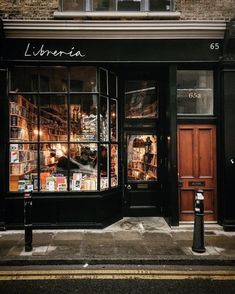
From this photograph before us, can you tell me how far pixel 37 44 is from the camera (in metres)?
8.84

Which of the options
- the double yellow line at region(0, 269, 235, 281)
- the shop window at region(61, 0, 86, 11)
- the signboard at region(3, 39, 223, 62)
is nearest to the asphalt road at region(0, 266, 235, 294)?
the double yellow line at region(0, 269, 235, 281)

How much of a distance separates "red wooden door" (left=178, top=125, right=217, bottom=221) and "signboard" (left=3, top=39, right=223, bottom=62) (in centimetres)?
192

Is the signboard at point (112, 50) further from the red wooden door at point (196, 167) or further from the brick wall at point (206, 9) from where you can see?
the red wooden door at point (196, 167)

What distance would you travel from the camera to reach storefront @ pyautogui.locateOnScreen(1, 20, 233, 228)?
8891 mm

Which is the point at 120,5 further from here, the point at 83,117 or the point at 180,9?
the point at 83,117

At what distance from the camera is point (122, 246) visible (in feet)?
24.3

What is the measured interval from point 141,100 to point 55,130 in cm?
277

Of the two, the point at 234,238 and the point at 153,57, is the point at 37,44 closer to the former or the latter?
the point at 153,57

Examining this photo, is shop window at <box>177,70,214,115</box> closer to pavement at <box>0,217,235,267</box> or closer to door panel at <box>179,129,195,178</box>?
door panel at <box>179,129,195,178</box>

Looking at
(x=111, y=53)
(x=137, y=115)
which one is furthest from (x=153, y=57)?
(x=137, y=115)

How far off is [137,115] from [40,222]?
4.06 metres

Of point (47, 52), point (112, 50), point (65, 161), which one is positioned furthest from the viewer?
point (65, 161)

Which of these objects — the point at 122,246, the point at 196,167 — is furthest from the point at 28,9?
the point at 122,246

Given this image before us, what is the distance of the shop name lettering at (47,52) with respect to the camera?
8.83 metres
